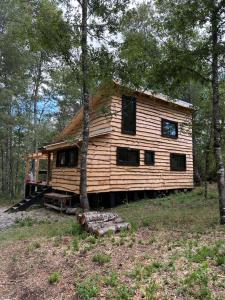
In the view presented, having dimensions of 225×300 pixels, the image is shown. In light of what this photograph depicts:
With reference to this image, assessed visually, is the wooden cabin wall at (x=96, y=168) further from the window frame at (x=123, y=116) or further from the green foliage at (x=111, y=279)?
the green foliage at (x=111, y=279)

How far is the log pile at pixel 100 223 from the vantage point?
754 cm

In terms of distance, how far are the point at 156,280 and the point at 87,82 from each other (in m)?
6.24

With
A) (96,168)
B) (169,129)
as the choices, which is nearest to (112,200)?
(96,168)

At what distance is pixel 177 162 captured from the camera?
1847 centimetres

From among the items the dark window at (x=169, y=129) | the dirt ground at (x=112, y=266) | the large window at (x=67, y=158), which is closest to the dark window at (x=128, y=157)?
the large window at (x=67, y=158)

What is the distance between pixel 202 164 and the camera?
23.5 metres

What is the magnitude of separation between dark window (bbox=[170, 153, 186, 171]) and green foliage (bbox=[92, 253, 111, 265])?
40.8ft

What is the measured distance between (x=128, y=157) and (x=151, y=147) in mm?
1828

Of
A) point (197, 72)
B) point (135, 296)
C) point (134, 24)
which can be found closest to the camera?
point (135, 296)

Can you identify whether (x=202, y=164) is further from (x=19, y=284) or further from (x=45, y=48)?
(x=19, y=284)

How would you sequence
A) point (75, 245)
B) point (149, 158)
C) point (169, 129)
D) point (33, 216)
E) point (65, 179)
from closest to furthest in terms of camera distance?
point (75, 245) → point (33, 216) → point (65, 179) → point (149, 158) → point (169, 129)

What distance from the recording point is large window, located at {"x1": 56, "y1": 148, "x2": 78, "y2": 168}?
14914 millimetres

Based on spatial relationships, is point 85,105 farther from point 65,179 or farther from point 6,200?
point 6,200

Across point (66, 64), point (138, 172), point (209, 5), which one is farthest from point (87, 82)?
point (138, 172)
